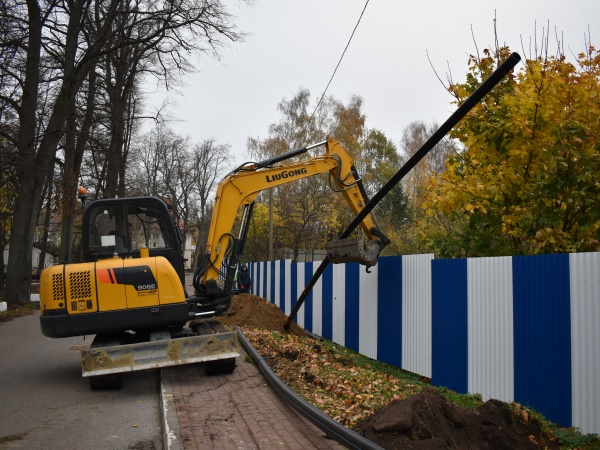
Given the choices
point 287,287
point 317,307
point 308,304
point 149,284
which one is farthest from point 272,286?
point 149,284

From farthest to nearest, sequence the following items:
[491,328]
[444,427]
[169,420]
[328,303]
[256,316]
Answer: [256,316]
[328,303]
[491,328]
[169,420]
[444,427]

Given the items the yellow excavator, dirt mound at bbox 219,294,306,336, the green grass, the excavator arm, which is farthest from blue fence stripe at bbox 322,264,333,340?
the green grass

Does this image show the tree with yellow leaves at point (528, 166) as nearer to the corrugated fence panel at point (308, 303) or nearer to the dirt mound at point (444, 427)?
the dirt mound at point (444, 427)

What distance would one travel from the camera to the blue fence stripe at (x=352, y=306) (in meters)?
13.1

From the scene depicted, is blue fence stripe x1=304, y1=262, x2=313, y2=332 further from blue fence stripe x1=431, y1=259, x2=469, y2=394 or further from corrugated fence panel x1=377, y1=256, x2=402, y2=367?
blue fence stripe x1=431, y1=259, x2=469, y2=394

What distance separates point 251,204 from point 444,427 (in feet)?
24.9

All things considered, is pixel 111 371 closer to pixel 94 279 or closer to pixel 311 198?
pixel 94 279

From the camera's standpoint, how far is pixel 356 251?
37.6 feet

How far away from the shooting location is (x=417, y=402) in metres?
5.94

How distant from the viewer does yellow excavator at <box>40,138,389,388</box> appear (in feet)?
31.7

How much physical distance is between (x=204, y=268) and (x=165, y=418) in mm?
4887

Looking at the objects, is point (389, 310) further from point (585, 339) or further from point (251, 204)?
point (585, 339)

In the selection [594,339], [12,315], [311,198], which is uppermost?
[311,198]

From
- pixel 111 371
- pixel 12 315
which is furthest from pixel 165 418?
pixel 12 315
